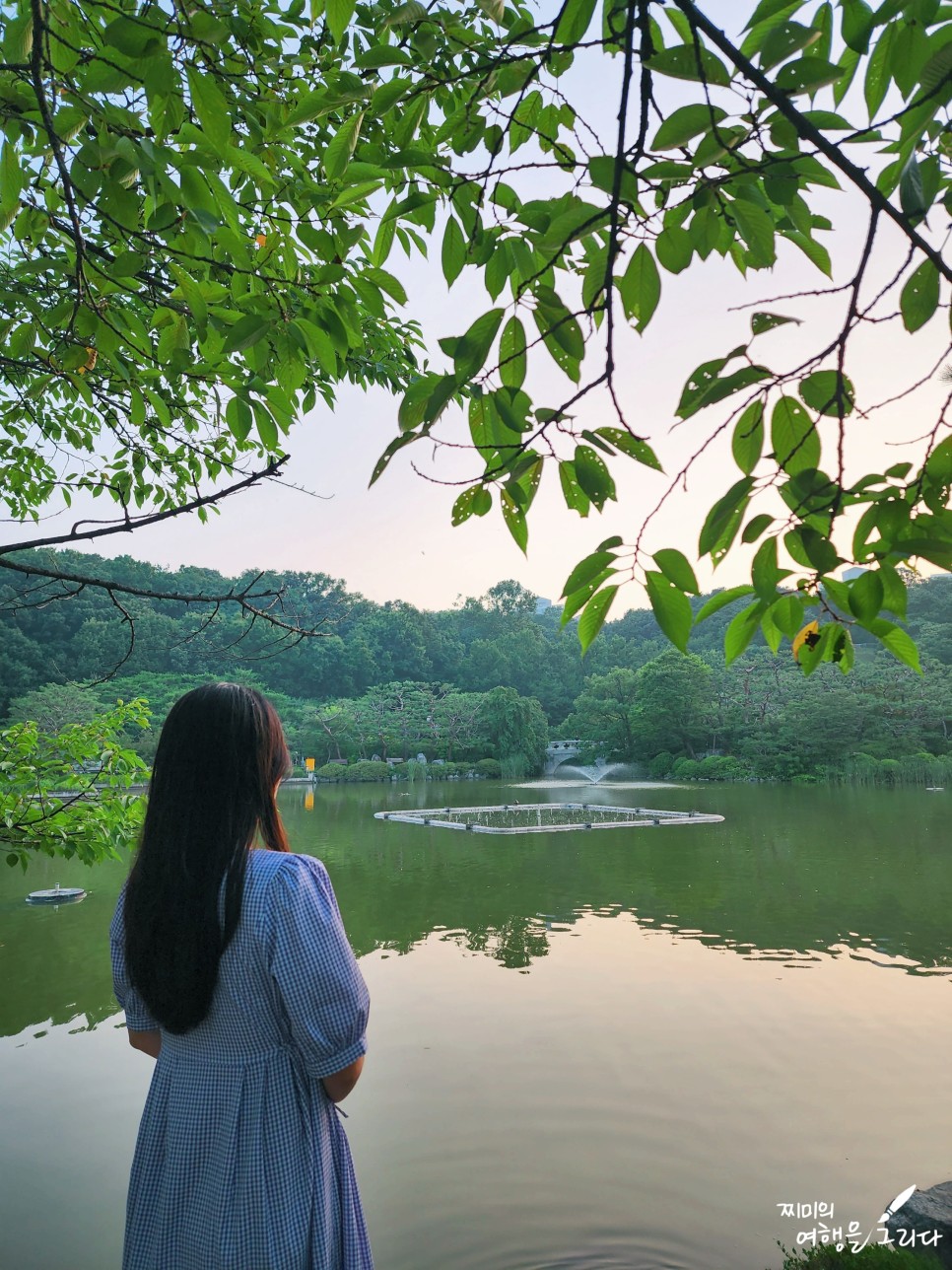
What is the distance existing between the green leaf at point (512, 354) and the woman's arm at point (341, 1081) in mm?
760

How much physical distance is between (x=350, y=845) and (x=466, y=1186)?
7.88 m

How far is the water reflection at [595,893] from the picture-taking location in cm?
565

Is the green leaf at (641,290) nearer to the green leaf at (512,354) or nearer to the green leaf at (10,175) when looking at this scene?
the green leaf at (512,354)

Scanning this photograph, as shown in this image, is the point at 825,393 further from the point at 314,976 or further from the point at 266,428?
the point at 314,976

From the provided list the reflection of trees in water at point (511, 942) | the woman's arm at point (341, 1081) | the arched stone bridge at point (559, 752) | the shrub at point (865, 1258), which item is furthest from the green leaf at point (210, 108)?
the arched stone bridge at point (559, 752)

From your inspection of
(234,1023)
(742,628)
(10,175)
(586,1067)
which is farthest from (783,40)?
(586,1067)

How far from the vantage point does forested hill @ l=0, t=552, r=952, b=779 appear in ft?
63.2

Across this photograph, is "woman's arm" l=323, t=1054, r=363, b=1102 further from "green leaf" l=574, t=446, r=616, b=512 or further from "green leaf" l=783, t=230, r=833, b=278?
"green leaf" l=783, t=230, r=833, b=278

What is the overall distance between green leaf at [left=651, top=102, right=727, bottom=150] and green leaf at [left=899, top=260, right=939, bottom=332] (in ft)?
0.64

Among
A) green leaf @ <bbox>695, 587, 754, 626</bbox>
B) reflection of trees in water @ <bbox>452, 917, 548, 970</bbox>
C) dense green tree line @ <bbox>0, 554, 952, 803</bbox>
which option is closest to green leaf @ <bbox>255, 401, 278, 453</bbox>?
green leaf @ <bbox>695, 587, 754, 626</bbox>

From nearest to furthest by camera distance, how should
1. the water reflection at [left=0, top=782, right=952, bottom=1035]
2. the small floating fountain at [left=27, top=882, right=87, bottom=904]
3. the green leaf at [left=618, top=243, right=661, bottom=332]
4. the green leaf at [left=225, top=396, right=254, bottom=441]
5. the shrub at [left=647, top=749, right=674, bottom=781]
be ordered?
the green leaf at [left=618, top=243, right=661, bottom=332], the green leaf at [left=225, top=396, right=254, bottom=441], the water reflection at [left=0, top=782, right=952, bottom=1035], the small floating fountain at [left=27, top=882, right=87, bottom=904], the shrub at [left=647, top=749, right=674, bottom=781]

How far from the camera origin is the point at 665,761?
22.8 m

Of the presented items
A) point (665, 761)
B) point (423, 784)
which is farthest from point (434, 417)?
point (665, 761)

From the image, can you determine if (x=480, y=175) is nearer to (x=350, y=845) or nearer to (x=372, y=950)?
(x=372, y=950)
